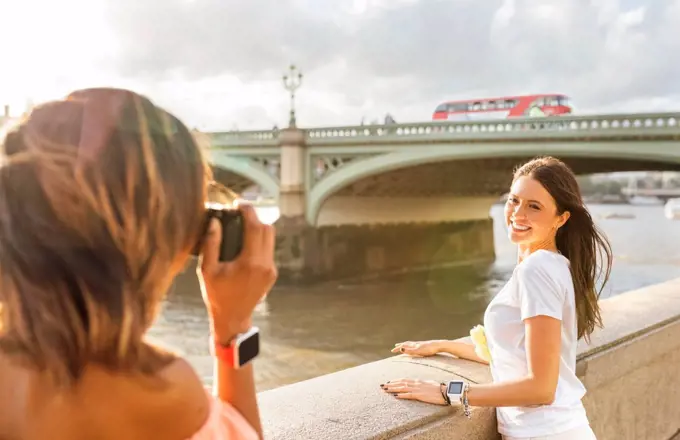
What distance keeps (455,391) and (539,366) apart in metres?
0.25

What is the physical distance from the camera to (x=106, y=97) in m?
0.69

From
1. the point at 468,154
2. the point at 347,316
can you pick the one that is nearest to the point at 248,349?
the point at 347,316

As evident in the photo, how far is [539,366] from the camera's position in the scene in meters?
1.46

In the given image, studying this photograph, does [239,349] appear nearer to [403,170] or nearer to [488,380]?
[488,380]

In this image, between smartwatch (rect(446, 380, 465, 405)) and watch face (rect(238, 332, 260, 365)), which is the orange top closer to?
watch face (rect(238, 332, 260, 365))

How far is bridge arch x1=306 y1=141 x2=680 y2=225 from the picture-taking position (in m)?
13.9

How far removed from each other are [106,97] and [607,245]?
1.47 meters

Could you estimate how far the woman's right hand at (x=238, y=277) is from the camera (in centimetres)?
79

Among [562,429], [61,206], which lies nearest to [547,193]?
[562,429]

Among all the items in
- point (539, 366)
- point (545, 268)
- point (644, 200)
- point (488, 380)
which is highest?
point (644, 200)

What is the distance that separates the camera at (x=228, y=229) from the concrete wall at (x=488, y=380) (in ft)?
2.43

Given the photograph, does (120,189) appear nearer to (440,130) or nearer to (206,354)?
(206,354)

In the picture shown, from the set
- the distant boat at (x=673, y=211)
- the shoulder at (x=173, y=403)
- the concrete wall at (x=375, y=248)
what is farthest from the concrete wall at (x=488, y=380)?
the distant boat at (x=673, y=211)

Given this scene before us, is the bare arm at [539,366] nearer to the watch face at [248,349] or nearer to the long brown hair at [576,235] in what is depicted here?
the long brown hair at [576,235]
